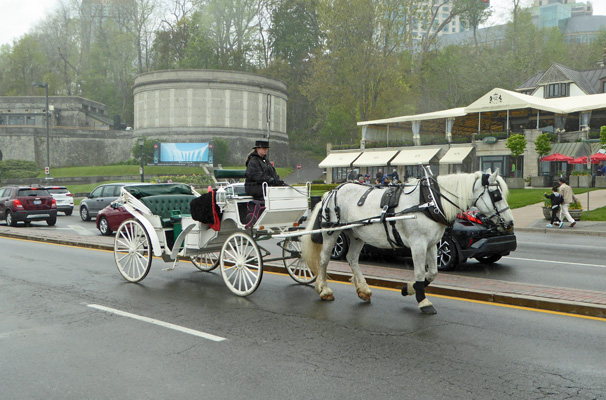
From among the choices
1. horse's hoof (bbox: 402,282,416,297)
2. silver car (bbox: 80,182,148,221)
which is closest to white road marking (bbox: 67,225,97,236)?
silver car (bbox: 80,182,148,221)

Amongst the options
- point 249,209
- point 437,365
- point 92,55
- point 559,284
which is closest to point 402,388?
point 437,365

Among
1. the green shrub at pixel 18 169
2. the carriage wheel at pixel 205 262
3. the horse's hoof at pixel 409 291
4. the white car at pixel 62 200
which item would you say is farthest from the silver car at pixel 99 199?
the green shrub at pixel 18 169

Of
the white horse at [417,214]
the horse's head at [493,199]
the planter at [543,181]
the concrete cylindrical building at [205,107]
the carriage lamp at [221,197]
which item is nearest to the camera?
the horse's head at [493,199]

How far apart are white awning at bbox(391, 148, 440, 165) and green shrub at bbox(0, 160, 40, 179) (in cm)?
4441

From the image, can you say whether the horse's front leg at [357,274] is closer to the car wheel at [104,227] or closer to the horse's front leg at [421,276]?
the horse's front leg at [421,276]

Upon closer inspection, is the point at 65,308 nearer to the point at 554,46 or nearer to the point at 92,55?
the point at 554,46

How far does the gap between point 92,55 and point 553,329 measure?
106m

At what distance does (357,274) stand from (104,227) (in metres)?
13.6

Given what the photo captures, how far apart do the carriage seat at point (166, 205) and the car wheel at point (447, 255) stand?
522 centimetres

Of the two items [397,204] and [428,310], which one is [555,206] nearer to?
[397,204]

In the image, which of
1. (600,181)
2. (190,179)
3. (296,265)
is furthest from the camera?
(190,179)

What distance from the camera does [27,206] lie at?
2256 cm

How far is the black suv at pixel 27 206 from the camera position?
73.7 feet

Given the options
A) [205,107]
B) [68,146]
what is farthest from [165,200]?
[68,146]
